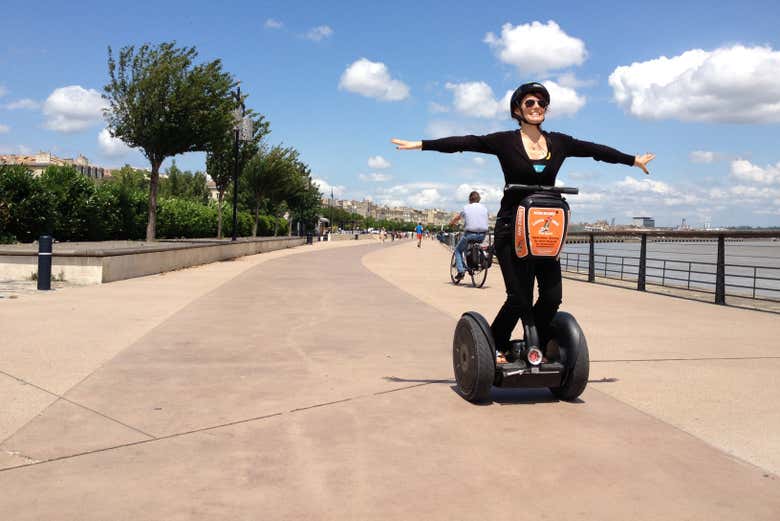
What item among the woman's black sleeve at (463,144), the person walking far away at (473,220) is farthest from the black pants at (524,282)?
the person walking far away at (473,220)

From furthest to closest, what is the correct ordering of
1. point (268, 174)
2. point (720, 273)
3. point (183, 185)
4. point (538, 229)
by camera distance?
point (183, 185) → point (268, 174) → point (720, 273) → point (538, 229)

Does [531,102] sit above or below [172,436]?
above

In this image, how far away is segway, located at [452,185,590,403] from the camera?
3.93 meters

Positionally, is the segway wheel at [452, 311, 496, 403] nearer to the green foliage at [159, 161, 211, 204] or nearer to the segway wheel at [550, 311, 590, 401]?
the segway wheel at [550, 311, 590, 401]

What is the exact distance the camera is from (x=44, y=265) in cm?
1059

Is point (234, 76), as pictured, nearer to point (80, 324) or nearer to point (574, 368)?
point (80, 324)

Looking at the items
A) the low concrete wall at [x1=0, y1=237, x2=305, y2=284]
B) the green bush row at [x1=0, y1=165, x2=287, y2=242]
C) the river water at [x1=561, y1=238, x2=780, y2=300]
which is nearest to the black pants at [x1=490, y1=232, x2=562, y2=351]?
the river water at [x1=561, y1=238, x2=780, y2=300]

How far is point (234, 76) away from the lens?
2605 centimetres

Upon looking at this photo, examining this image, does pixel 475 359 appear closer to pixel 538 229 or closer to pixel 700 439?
pixel 538 229

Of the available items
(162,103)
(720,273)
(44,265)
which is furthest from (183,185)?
(720,273)

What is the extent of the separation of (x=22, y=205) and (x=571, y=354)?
1894cm

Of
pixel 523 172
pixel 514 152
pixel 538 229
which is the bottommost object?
pixel 538 229

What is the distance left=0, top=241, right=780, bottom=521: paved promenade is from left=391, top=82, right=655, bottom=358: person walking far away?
2.05ft

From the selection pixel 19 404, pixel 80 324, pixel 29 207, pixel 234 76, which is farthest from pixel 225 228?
pixel 19 404
